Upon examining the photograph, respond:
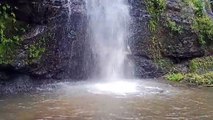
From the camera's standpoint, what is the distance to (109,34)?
43.1ft

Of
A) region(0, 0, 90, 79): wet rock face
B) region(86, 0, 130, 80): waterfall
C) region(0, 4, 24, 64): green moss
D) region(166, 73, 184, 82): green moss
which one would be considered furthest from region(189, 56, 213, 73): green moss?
region(0, 4, 24, 64): green moss

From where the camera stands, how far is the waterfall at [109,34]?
12672 millimetres

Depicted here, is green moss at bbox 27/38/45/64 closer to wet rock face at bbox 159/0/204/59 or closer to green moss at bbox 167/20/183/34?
wet rock face at bbox 159/0/204/59

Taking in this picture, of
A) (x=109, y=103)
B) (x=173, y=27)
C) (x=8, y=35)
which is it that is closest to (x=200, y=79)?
(x=173, y=27)

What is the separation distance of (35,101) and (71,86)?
1.97m

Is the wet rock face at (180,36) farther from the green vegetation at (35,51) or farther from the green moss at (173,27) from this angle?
the green vegetation at (35,51)

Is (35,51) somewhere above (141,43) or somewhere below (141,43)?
below

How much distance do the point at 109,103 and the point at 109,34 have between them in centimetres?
433

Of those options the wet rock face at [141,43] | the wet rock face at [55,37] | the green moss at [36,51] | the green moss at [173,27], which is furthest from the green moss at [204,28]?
the green moss at [36,51]

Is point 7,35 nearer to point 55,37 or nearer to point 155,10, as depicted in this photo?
point 55,37

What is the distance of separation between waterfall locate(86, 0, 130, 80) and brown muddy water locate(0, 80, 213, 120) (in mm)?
1359

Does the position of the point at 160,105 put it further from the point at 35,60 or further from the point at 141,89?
the point at 35,60

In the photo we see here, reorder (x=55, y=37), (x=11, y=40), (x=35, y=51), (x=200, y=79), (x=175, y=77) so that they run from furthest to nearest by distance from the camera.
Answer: (x=175, y=77) < (x=200, y=79) < (x=55, y=37) < (x=35, y=51) < (x=11, y=40)

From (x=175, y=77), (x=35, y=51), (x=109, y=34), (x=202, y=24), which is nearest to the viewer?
(x=35, y=51)
